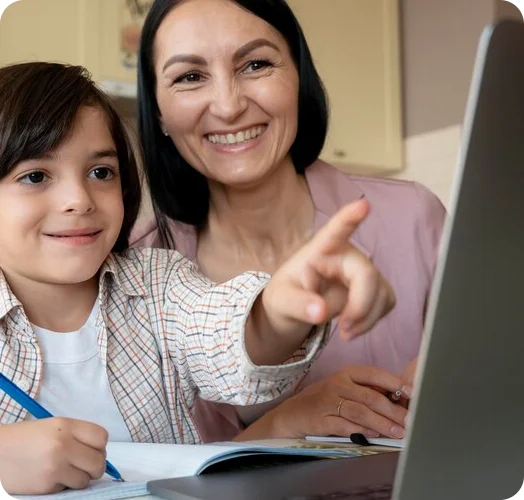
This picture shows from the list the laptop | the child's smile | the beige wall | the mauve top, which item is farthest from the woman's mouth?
the beige wall

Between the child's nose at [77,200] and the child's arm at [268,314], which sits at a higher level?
the child's nose at [77,200]

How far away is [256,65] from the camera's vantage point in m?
0.91

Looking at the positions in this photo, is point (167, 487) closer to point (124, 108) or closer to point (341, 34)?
point (124, 108)

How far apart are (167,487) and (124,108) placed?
0.78 m

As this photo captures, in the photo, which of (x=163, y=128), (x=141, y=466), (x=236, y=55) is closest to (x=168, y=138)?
(x=163, y=128)

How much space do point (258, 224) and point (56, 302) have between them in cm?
35

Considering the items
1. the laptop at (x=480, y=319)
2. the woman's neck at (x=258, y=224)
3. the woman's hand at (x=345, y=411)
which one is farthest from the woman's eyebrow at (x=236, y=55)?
the laptop at (x=480, y=319)

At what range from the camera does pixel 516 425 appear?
319 millimetres

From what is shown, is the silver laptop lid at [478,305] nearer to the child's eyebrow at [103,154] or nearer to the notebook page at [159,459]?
the notebook page at [159,459]

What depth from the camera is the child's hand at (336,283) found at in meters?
0.33

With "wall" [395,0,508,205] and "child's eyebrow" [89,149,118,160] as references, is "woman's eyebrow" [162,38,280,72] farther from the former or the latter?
"wall" [395,0,508,205]

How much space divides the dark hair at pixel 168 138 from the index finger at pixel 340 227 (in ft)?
1.66

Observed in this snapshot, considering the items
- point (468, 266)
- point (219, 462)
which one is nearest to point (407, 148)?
→ point (219, 462)

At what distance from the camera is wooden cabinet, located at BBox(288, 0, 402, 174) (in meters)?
1.70
